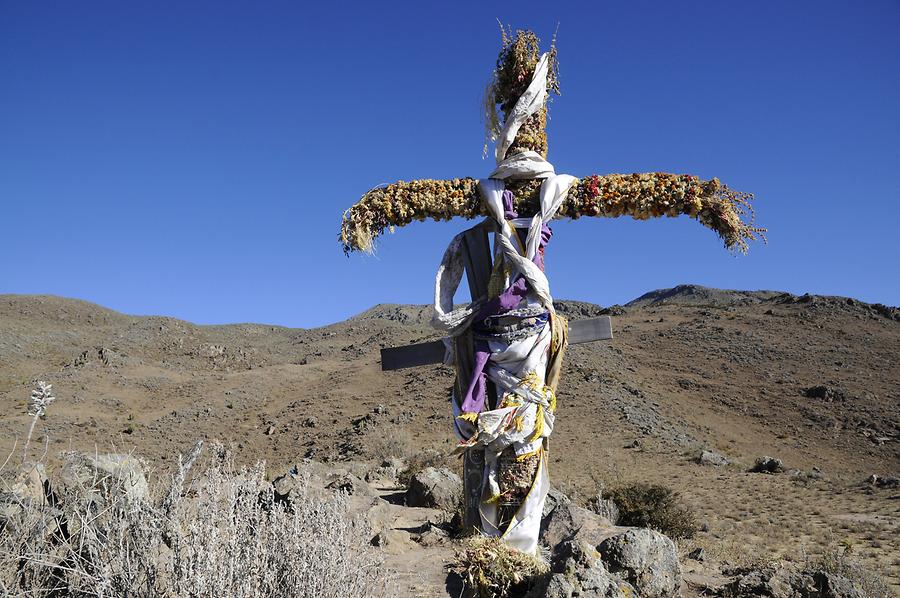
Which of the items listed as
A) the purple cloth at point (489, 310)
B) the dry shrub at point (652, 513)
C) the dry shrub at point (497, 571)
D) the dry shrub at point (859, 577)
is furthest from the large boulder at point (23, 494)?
the dry shrub at point (652, 513)

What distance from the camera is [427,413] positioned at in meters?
22.0

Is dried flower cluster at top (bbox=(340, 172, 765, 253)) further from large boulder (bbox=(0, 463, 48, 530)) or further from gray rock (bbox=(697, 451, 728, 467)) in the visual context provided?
gray rock (bbox=(697, 451, 728, 467))

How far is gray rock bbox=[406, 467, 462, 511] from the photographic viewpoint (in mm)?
8172

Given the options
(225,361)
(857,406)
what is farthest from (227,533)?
(225,361)

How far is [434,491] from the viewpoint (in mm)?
8250

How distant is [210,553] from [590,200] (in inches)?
146

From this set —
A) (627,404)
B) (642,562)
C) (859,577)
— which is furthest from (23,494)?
(627,404)

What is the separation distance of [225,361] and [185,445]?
17357 mm

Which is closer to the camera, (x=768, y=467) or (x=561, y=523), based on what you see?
(x=561, y=523)

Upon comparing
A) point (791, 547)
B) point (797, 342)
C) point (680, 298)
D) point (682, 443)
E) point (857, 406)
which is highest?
point (680, 298)

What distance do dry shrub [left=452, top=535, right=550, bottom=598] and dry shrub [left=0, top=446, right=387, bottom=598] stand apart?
0.75 metres

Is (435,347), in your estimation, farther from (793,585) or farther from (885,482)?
(885,482)

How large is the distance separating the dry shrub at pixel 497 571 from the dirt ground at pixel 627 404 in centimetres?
328

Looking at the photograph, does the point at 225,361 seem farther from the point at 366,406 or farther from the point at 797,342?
the point at 797,342
